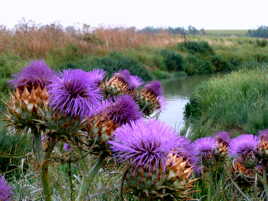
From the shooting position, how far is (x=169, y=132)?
1.24 metres

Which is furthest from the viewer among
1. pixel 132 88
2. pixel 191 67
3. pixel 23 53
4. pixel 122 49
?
pixel 191 67

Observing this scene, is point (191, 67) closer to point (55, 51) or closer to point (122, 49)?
point (122, 49)

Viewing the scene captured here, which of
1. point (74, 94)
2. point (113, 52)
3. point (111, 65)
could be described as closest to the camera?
point (74, 94)

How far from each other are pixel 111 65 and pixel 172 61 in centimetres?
803

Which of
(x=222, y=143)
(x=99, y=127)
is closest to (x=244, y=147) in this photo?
(x=222, y=143)

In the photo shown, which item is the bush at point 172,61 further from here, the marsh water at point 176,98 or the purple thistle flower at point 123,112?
the purple thistle flower at point 123,112

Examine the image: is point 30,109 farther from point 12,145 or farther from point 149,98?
point 12,145

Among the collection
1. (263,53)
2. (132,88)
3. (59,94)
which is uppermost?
(59,94)

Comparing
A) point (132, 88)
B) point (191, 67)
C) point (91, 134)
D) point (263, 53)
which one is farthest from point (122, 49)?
point (91, 134)

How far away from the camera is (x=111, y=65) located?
1577 centimetres

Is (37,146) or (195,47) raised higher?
(37,146)

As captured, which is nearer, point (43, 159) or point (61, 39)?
point (43, 159)

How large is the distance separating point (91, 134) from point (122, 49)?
20.4 metres

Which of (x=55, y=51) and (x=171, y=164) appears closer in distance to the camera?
(x=171, y=164)
